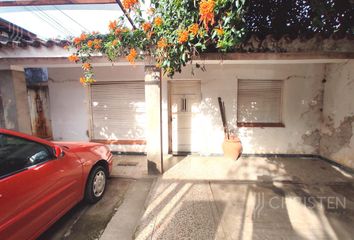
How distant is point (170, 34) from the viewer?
107 inches

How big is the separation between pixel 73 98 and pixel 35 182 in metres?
3.91

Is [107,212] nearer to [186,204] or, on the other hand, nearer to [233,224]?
[186,204]

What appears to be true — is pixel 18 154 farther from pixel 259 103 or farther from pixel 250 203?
pixel 259 103

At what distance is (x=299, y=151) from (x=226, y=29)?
14.1 ft

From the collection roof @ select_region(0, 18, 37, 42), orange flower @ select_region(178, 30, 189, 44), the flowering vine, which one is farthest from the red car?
roof @ select_region(0, 18, 37, 42)

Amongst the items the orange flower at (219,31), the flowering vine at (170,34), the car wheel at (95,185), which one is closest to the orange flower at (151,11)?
the flowering vine at (170,34)

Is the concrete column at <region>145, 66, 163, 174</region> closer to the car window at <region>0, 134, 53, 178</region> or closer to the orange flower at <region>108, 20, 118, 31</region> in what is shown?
the orange flower at <region>108, 20, 118, 31</region>

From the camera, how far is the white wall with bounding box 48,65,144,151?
5.12 metres

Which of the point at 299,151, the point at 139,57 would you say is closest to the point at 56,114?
the point at 139,57

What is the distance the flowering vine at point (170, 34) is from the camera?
236 centimetres

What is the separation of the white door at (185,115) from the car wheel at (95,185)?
2500mm

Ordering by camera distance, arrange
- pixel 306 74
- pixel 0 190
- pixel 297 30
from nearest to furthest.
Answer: pixel 0 190
pixel 297 30
pixel 306 74

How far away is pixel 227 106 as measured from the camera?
4.98 metres

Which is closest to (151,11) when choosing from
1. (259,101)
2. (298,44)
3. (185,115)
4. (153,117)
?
(153,117)
